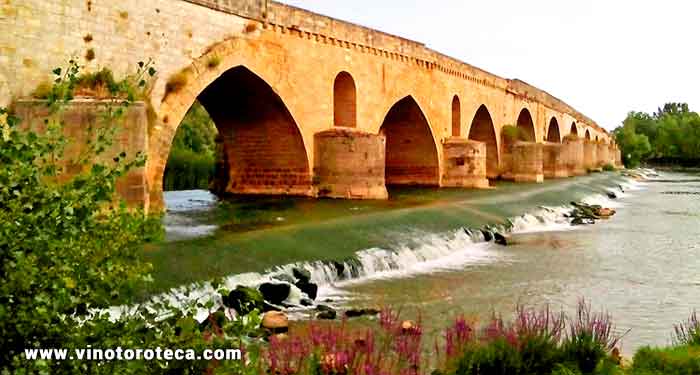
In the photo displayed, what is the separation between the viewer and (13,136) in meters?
3.65

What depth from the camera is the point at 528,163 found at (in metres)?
35.8

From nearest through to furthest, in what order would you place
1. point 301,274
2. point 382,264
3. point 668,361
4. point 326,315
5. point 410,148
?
point 668,361 < point 326,315 < point 301,274 < point 382,264 < point 410,148

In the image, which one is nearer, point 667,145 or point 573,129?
point 573,129

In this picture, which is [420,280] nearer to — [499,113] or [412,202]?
[412,202]

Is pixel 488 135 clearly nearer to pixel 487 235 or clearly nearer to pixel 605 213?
pixel 605 213

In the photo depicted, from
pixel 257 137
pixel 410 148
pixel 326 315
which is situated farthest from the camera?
pixel 410 148

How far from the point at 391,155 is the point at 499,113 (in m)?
9.88

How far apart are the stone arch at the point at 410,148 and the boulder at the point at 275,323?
2064cm

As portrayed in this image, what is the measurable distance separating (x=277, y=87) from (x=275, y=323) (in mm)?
12108

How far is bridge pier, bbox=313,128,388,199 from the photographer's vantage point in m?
20.3

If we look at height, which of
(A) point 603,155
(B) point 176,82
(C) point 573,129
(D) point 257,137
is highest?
(C) point 573,129

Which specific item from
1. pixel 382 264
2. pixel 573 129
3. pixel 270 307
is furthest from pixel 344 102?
pixel 573 129

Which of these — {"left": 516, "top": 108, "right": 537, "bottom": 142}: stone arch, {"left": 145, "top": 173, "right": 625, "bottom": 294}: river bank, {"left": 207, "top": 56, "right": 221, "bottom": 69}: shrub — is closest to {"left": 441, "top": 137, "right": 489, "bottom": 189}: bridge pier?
{"left": 145, "top": 173, "right": 625, "bottom": 294}: river bank

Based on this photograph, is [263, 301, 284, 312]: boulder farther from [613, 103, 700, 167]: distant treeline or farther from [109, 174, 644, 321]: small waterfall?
[613, 103, 700, 167]: distant treeline
